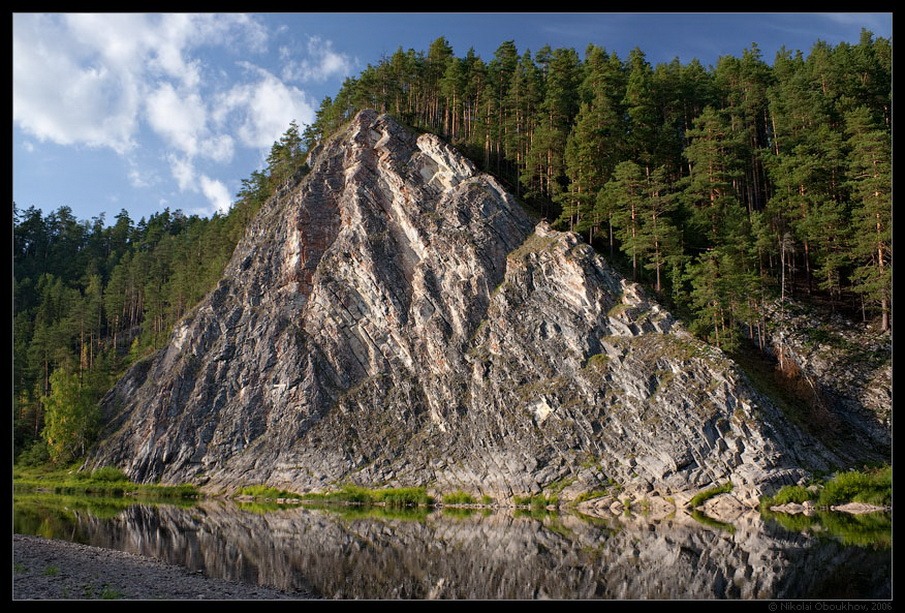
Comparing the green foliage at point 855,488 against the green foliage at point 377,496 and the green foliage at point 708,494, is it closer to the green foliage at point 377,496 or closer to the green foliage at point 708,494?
the green foliage at point 708,494

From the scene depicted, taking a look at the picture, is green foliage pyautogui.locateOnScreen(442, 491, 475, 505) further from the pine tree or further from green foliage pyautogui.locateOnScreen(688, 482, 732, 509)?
the pine tree

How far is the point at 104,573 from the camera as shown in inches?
751

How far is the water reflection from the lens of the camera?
1711 centimetres

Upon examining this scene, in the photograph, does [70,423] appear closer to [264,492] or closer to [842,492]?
[264,492]

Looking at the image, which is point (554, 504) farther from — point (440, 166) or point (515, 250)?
point (440, 166)

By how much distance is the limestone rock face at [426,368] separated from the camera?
3941 centimetres

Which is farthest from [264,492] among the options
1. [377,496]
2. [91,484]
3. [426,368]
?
[91,484]

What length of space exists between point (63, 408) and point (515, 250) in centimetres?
5241

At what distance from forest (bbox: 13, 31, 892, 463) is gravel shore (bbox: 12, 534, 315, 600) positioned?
36.7m

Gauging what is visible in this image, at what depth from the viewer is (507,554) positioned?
22531mm

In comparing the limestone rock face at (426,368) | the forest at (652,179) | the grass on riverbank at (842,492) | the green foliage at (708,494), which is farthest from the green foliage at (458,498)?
the forest at (652,179)

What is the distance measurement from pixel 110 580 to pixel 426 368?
34.1 metres

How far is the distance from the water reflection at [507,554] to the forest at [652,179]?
21.0 metres

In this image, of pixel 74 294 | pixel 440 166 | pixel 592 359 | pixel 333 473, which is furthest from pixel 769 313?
pixel 74 294
